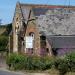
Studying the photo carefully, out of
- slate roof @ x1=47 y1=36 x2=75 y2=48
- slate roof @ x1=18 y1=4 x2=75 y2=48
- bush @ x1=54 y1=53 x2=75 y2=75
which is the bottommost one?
bush @ x1=54 y1=53 x2=75 y2=75

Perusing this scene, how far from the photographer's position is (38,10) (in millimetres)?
59312

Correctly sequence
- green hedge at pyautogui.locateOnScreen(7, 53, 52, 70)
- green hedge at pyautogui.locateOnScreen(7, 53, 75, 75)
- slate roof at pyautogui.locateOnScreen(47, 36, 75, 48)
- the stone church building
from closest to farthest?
1. green hedge at pyautogui.locateOnScreen(7, 53, 75, 75)
2. green hedge at pyautogui.locateOnScreen(7, 53, 52, 70)
3. slate roof at pyautogui.locateOnScreen(47, 36, 75, 48)
4. the stone church building

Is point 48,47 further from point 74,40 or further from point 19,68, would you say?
point 19,68

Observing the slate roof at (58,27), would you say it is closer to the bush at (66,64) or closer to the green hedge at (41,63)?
the green hedge at (41,63)

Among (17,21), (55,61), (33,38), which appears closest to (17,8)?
(17,21)

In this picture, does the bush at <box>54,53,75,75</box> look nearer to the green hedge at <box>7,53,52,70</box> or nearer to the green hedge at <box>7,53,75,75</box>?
the green hedge at <box>7,53,75,75</box>

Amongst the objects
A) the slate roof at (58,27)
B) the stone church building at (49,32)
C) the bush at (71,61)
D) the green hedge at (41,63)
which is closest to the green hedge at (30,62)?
the green hedge at (41,63)

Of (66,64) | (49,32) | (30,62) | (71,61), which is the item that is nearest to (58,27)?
(49,32)

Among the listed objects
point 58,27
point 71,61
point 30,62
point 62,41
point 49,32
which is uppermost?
point 58,27

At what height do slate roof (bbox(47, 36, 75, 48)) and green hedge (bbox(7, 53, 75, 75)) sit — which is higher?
slate roof (bbox(47, 36, 75, 48))

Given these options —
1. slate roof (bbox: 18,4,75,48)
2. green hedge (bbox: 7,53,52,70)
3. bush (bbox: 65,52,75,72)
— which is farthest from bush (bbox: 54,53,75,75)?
slate roof (bbox: 18,4,75,48)

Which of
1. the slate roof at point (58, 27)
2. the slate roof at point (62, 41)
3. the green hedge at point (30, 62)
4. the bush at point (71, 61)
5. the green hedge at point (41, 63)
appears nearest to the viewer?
the green hedge at point (41, 63)

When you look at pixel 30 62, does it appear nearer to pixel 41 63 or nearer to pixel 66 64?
pixel 41 63

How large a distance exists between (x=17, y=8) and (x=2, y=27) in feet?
87.0
